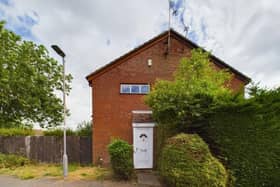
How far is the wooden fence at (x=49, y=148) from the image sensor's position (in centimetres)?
1205

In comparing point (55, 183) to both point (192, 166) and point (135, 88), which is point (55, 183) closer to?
point (192, 166)

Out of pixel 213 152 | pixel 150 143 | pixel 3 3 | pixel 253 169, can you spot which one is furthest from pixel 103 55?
pixel 253 169

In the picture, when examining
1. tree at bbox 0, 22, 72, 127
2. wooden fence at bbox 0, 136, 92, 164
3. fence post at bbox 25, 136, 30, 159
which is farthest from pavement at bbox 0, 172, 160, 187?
tree at bbox 0, 22, 72, 127

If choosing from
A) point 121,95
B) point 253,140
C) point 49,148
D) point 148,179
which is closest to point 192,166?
point 253,140

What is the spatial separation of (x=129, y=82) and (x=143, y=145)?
3.97 metres

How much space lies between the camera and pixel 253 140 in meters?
6.42

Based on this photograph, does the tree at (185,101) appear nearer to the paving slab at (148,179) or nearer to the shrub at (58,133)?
the paving slab at (148,179)

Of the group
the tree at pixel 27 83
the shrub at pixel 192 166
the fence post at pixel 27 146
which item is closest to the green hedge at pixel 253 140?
the shrub at pixel 192 166

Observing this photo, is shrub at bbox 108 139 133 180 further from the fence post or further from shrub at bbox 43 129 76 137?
the fence post

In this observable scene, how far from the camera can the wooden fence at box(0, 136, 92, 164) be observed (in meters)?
12.0

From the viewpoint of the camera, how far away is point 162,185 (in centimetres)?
756

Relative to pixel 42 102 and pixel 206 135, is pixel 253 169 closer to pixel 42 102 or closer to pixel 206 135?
pixel 206 135

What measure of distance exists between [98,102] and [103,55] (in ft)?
16.4

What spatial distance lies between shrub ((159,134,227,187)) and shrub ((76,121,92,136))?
748 centimetres
